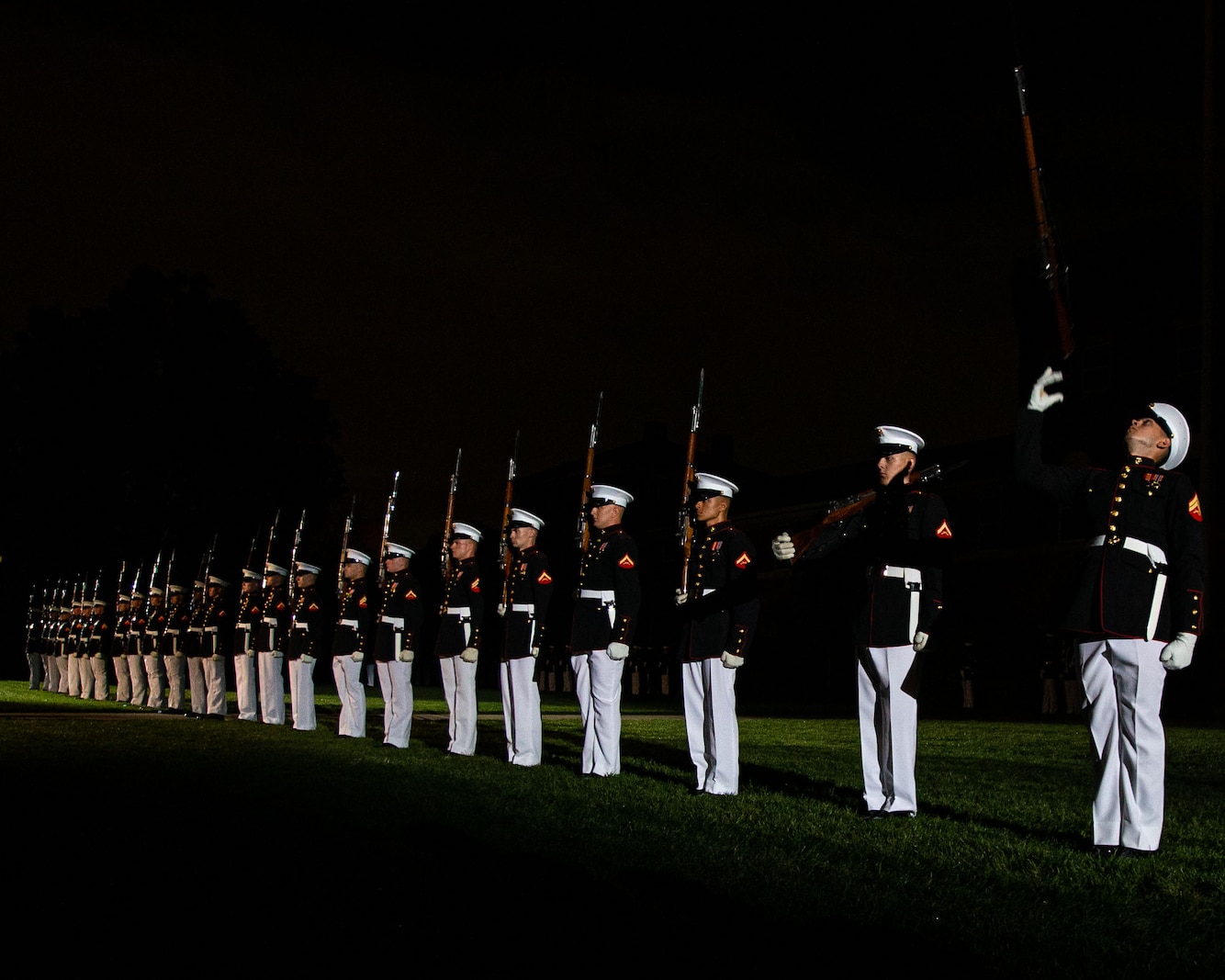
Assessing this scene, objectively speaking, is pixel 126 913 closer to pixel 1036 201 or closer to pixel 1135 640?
pixel 1135 640

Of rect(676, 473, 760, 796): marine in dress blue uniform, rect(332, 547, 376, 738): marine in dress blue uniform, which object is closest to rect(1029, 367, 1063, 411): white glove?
rect(676, 473, 760, 796): marine in dress blue uniform

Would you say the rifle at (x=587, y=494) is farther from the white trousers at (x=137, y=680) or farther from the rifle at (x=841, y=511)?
the white trousers at (x=137, y=680)

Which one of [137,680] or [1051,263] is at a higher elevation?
[1051,263]

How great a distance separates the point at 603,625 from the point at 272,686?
29.0 feet

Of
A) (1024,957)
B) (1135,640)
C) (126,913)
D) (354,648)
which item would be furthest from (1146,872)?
(354,648)

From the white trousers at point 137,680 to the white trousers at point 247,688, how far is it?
7.44m

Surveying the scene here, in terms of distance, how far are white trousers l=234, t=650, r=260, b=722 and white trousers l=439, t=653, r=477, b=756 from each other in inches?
290

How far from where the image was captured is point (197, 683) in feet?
76.7

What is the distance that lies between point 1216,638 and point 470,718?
1933cm

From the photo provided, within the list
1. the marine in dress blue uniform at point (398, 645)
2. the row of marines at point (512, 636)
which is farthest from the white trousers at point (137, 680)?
the marine in dress blue uniform at point (398, 645)

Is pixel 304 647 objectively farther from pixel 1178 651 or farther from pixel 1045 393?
pixel 1178 651

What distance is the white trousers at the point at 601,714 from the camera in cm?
1159

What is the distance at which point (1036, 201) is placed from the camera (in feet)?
25.8

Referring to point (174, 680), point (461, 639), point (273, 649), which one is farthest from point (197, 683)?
point (461, 639)
